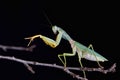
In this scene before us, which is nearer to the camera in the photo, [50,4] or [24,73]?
[24,73]

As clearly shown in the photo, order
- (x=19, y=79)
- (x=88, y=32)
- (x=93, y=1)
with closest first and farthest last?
(x=19, y=79) → (x=88, y=32) → (x=93, y=1)

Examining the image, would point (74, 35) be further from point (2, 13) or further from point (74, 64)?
point (2, 13)

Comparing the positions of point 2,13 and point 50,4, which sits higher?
point 50,4

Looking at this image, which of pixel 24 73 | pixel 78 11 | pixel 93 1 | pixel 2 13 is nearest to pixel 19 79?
pixel 24 73

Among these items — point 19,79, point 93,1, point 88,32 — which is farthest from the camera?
point 93,1

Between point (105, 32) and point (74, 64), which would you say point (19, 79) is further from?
point (105, 32)

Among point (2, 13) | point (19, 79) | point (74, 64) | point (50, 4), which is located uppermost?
point (50, 4)
